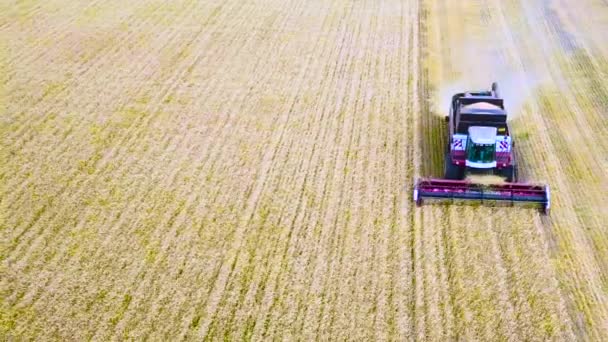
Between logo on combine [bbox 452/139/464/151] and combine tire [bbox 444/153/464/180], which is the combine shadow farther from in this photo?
logo on combine [bbox 452/139/464/151]

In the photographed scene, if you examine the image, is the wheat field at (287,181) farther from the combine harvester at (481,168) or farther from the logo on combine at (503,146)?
the logo on combine at (503,146)

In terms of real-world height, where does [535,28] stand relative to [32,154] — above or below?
below

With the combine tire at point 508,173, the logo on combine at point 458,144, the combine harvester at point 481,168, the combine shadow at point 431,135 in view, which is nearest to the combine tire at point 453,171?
the combine harvester at point 481,168

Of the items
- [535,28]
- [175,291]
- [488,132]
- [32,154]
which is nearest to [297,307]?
[175,291]

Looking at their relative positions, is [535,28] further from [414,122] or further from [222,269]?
[222,269]

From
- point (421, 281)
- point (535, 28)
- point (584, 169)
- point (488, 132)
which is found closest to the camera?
point (421, 281)

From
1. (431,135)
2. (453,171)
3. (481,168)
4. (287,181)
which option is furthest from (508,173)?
(287,181)
